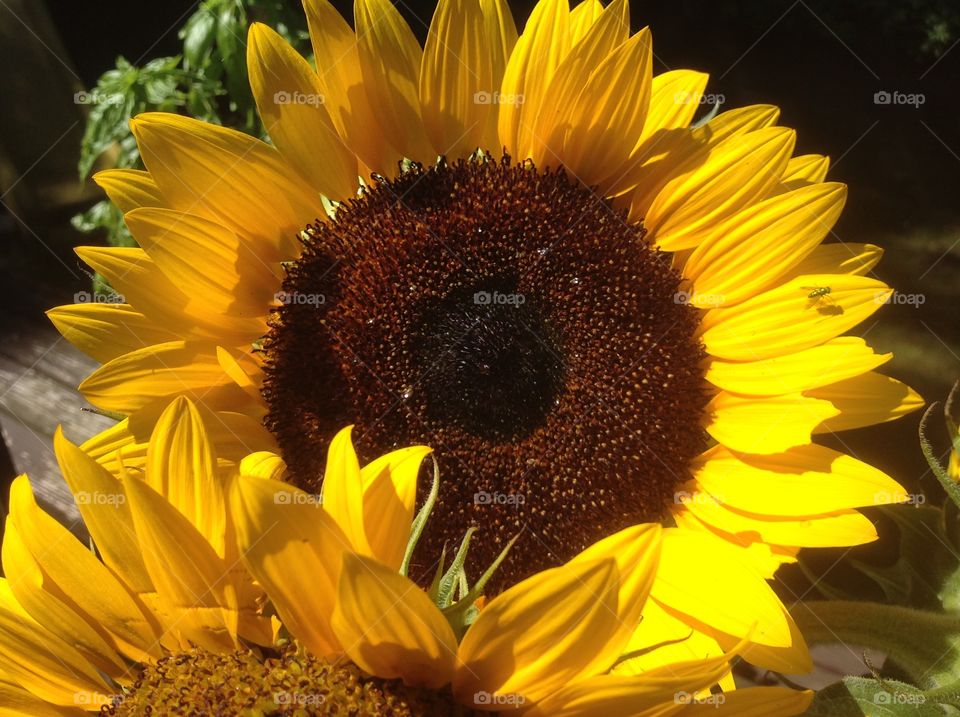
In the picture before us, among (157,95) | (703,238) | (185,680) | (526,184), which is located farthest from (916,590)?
(157,95)

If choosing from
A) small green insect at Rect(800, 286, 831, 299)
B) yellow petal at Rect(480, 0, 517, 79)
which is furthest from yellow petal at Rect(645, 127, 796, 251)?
yellow petal at Rect(480, 0, 517, 79)

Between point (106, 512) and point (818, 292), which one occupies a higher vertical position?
point (818, 292)

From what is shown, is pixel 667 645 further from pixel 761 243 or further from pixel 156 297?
pixel 156 297

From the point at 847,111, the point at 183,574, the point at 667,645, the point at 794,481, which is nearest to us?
the point at 183,574

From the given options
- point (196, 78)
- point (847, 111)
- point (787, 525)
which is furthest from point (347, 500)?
point (847, 111)

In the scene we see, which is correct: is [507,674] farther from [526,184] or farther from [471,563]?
[526,184]

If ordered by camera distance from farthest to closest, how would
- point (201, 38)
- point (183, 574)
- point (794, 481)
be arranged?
point (201, 38) → point (794, 481) → point (183, 574)

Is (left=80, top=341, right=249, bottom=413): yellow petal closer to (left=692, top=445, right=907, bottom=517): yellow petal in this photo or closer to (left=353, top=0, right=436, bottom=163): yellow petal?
(left=353, top=0, right=436, bottom=163): yellow petal
